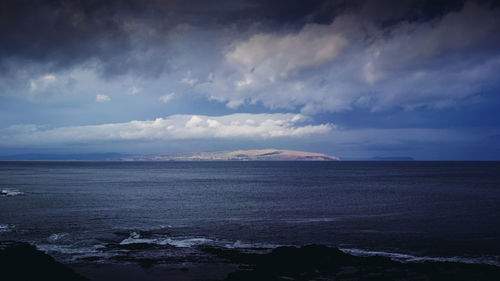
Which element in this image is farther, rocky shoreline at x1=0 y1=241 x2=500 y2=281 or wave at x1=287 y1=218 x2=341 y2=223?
wave at x1=287 y1=218 x2=341 y2=223

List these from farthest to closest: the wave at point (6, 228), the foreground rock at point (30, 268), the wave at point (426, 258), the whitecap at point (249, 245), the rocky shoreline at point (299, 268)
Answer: the wave at point (6, 228) < the whitecap at point (249, 245) < the wave at point (426, 258) < the rocky shoreline at point (299, 268) < the foreground rock at point (30, 268)

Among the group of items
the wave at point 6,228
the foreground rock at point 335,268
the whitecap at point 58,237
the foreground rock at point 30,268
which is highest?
the foreground rock at point 30,268

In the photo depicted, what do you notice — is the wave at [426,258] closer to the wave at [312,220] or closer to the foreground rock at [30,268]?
the wave at [312,220]

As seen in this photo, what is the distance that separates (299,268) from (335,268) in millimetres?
2660

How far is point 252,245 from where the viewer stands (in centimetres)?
3173

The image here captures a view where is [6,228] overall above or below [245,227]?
below

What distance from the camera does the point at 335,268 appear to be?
24.4 m

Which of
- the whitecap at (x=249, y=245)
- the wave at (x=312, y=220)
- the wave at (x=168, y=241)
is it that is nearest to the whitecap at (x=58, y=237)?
the wave at (x=168, y=241)

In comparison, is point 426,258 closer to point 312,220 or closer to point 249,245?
point 249,245

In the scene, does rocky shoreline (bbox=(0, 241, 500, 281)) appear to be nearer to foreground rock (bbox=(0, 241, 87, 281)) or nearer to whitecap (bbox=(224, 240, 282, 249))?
foreground rock (bbox=(0, 241, 87, 281))

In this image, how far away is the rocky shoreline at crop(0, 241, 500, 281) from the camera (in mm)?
22098

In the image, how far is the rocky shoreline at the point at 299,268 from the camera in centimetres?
2210

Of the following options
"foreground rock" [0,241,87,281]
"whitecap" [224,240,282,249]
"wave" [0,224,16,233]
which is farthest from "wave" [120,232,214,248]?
"wave" [0,224,16,233]

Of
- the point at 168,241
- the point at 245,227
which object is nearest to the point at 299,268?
the point at 168,241
